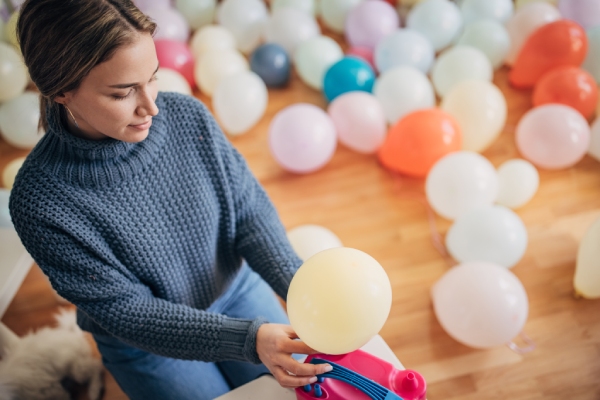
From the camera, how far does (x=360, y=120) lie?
184 centimetres

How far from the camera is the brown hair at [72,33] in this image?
0.73 metres

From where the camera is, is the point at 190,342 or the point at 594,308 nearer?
the point at 190,342

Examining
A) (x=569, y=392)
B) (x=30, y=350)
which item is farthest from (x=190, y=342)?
(x=569, y=392)

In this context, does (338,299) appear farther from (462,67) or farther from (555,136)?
(462,67)

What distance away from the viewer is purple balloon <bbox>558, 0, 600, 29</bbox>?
2.04 meters

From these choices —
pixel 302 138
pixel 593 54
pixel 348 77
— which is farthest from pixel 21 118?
pixel 593 54

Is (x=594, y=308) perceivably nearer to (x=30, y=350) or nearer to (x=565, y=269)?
(x=565, y=269)

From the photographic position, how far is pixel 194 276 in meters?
1.08

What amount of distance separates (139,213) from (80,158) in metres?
0.15

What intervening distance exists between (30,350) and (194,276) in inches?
24.2

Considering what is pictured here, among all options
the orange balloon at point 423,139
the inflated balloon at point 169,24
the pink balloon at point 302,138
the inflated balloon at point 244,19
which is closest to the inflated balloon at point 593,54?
the orange balloon at point 423,139

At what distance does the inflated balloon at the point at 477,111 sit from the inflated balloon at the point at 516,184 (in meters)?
0.16

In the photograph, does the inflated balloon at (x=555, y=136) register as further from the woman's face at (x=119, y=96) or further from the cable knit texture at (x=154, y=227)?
the woman's face at (x=119, y=96)

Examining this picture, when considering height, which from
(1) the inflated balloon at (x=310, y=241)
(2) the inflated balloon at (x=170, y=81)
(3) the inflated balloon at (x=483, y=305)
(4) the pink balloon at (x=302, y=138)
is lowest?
(3) the inflated balloon at (x=483, y=305)
